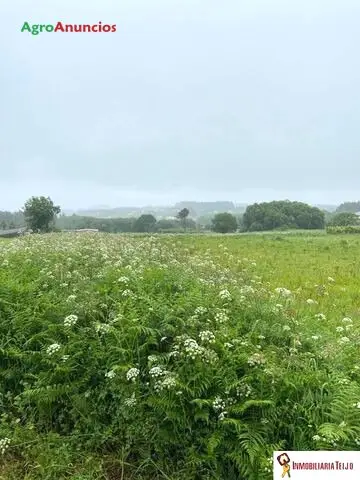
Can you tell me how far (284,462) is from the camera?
11.0 ft

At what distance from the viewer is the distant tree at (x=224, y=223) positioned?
7325 cm

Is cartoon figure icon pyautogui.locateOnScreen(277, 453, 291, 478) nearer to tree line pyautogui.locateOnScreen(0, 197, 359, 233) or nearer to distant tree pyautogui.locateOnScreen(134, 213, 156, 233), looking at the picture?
distant tree pyautogui.locateOnScreen(134, 213, 156, 233)

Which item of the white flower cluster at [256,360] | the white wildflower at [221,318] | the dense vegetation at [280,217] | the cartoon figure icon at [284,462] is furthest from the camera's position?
the dense vegetation at [280,217]

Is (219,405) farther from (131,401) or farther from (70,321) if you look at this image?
(70,321)

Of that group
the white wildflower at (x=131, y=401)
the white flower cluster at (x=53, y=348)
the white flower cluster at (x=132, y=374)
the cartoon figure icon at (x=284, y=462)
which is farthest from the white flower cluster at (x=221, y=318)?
the white flower cluster at (x=53, y=348)

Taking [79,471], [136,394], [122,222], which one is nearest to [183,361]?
[136,394]

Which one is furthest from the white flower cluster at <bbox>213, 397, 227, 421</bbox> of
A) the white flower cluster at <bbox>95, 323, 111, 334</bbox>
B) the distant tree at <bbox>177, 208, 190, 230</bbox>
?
the distant tree at <bbox>177, 208, 190, 230</bbox>

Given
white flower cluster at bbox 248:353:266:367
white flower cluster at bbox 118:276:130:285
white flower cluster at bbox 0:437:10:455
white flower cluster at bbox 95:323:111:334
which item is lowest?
white flower cluster at bbox 0:437:10:455

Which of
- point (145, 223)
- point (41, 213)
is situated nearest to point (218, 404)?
point (145, 223)

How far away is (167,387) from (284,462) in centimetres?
111

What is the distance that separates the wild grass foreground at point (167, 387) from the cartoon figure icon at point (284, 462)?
0.10 metres

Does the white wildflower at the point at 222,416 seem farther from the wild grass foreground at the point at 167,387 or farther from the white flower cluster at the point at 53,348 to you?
→ the white flower cluster at the point at 53,348

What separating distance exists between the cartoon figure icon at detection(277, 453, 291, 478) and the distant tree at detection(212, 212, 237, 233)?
2711 inches

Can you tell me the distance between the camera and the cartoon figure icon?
329 centimetres
